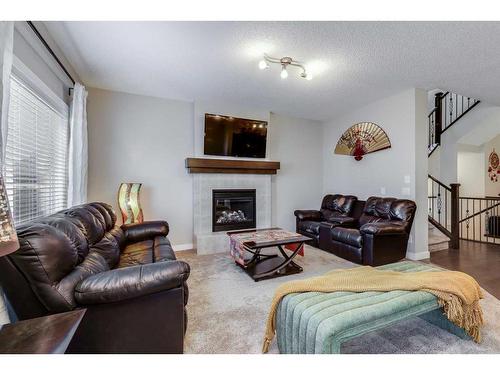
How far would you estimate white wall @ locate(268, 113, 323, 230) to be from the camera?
196 inches

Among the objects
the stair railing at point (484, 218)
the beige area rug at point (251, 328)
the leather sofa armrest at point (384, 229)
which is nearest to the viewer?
the beige area rug at point (251, 328)

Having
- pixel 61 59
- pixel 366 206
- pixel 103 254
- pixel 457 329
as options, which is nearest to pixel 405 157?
pixel 366 206

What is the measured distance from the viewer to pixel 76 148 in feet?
9.67

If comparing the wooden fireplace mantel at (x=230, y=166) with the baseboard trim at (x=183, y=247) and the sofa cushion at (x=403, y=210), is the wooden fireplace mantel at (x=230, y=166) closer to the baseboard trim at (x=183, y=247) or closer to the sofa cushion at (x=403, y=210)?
the baseboard trim at (x=183, y=247)

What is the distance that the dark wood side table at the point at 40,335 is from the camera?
852 millimetres

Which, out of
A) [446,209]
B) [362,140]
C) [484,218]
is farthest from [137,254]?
[484,218]

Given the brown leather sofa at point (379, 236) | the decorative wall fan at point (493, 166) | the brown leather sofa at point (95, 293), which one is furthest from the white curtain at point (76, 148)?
the decorative wall fan at point (493, 166)

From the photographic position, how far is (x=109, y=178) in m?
3.75

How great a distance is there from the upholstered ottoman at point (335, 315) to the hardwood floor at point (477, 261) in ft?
5.96

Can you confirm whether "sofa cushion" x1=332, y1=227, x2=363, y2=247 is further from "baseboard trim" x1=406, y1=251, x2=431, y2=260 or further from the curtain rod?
the curtain rod

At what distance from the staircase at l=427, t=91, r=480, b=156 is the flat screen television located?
13.7ft

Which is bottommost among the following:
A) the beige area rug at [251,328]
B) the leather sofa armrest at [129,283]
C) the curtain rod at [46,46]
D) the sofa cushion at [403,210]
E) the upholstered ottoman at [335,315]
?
the beige area rug at [251,328]
